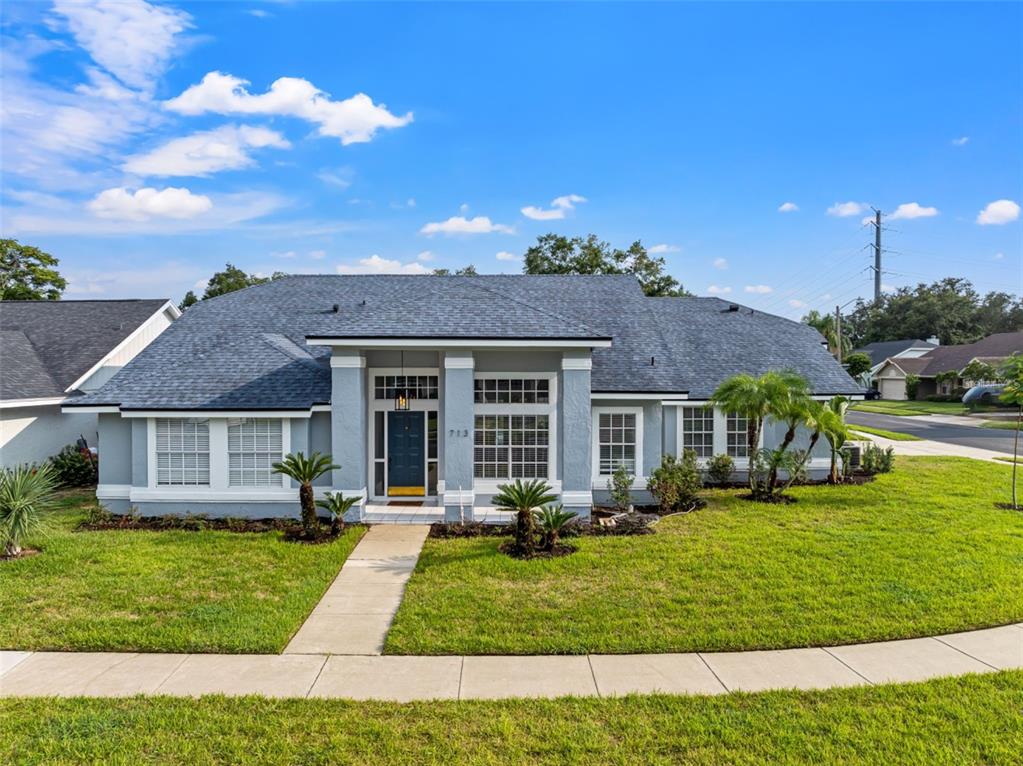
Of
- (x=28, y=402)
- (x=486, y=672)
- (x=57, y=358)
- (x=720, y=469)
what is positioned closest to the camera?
(x=486, y=672)

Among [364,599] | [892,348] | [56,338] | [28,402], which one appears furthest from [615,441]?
[892,348]

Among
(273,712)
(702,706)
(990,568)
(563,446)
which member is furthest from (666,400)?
(273,712)

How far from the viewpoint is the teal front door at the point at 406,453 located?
1461 cm

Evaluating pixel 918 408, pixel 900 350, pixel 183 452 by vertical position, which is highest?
pixel 900 350

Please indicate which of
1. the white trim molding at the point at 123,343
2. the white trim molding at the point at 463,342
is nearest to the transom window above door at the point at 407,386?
the white trim molding at the point at 463,342

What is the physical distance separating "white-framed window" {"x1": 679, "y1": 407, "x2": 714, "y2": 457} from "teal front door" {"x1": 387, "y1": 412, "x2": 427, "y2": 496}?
740 cm

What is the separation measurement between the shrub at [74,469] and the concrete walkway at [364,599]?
11.1 m

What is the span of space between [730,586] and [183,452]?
39.5 ft

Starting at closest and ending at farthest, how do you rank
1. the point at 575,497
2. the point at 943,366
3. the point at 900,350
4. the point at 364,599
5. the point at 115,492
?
1. the point at 364,599
2. the point at 575,497
3. the point at 115,492
4. the point at 943,366
5. the point at 900,350

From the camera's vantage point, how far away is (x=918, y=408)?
158 ft

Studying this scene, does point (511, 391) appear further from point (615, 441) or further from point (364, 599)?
point (364, 599)

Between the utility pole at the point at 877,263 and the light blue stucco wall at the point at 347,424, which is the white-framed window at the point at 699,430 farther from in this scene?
the utility pole at the point at 877,263

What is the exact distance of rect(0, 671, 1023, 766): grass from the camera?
17.2 feet

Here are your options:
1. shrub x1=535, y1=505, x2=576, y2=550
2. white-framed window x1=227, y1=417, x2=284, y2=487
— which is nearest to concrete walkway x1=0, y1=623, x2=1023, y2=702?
shrub x1=535, y1=505, x2=576, y2=550
